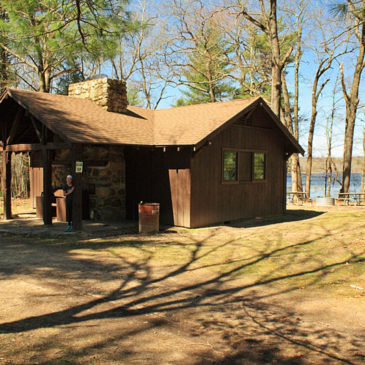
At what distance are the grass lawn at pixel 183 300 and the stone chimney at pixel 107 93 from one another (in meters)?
6.63

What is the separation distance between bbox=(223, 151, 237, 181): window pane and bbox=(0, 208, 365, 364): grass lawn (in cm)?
382

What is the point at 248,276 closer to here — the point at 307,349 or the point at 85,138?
the point at 307,349

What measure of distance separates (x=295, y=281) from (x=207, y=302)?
2.16 metres

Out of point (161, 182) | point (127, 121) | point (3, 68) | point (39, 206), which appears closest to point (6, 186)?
point (39, 206)

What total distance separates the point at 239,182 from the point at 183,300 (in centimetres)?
928

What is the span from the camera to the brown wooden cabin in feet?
42.6

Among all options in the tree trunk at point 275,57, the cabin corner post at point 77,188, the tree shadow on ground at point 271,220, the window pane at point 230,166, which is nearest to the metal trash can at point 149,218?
the cabin corner post at point 77,188

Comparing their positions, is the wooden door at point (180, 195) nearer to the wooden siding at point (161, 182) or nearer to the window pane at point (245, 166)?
the wooden siding at point (161, 182)

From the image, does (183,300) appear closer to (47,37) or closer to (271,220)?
(271,220)

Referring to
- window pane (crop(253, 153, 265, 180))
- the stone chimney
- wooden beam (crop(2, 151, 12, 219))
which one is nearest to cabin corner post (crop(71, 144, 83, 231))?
wooden beam (crop(2, 151, 12, 219))

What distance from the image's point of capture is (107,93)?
622 inches

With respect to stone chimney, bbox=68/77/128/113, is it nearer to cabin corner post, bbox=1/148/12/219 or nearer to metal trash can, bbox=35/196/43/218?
cabin corner post, bbox=1/148/12/219

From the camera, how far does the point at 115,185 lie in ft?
48.1

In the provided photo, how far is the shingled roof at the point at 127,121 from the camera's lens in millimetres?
12430
